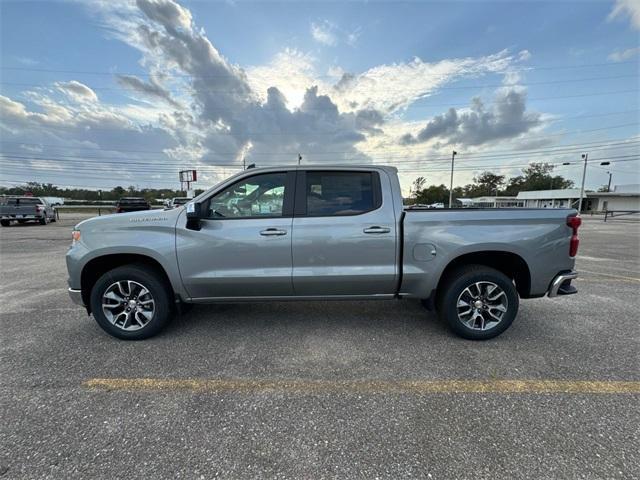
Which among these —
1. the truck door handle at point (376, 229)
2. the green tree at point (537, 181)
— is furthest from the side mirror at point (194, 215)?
the green tree at point (537, 181)

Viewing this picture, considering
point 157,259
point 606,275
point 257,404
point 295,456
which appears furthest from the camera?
point 606,275

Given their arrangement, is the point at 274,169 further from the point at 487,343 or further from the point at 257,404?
the point at 487,343

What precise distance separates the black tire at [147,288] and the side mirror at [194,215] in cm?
74

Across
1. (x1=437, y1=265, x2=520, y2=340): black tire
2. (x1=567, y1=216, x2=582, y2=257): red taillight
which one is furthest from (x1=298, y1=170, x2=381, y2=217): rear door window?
(x1=567, y1=216, x2=582, y2=257): red taillight

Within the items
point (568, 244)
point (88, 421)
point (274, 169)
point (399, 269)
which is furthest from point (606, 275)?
point (88, 421)

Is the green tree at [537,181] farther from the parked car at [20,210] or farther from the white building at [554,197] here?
the parked car at [20,210]

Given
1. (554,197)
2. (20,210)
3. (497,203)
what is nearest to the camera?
(20,210)

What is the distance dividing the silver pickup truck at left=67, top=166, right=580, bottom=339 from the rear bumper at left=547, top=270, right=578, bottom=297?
11 mm

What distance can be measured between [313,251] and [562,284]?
272 cm

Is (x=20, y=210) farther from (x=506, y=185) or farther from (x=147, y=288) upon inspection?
(x=506, y=185)

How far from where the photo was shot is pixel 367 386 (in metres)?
2.57

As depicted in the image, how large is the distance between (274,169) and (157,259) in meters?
1.58

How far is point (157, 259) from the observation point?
10.7 ft

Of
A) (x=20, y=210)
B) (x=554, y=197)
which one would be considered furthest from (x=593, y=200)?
(x=20, y=210)
